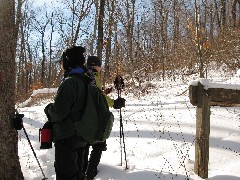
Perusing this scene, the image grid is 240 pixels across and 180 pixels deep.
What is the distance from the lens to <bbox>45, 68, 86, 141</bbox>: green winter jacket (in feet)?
11.2

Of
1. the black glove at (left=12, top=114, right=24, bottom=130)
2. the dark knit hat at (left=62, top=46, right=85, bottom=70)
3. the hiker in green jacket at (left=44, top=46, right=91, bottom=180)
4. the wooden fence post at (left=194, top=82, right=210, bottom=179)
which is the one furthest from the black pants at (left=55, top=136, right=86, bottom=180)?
the wooden fence post at (left=194, top=82, right=210, bottom=179)

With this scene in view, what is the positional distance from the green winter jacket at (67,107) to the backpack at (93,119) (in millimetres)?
67

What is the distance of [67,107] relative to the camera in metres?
3.42

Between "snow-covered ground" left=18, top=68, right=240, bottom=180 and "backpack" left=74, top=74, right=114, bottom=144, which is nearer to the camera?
"backpack" left=74, top=74, right=114, bottom=144

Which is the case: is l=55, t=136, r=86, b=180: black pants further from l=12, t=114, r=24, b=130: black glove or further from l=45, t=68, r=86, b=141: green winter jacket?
l=12, t=114, r=24, b=130: black glove

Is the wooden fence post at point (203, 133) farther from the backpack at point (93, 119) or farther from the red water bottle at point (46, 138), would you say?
the red water bottle at point (46, 138)

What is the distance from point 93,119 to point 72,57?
0.82m

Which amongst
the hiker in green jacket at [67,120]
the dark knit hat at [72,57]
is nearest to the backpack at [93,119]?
the hiker in green jacket at [67,120]

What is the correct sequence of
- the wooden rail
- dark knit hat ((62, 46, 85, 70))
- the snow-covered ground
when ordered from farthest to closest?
the snow-covered ground
the wooden rail
dark knit hat ((62, 46, 85, 70))

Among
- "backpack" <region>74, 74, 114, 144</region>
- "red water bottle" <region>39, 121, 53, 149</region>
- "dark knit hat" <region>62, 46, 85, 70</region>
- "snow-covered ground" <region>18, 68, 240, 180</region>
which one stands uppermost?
"dark knit hat" <region>62, 46, 85, 70</region>

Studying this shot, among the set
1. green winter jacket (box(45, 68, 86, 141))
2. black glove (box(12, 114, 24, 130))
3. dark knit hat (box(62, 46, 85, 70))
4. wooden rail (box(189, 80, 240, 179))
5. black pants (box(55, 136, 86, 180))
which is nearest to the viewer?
green winter jacket (box(45, 68, 86, 141))

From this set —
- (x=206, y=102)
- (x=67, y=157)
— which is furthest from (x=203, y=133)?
(x=67, y=157)

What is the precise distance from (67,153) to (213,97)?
2.14 metres

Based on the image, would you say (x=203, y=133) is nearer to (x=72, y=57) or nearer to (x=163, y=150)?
(x=163, y=150)
